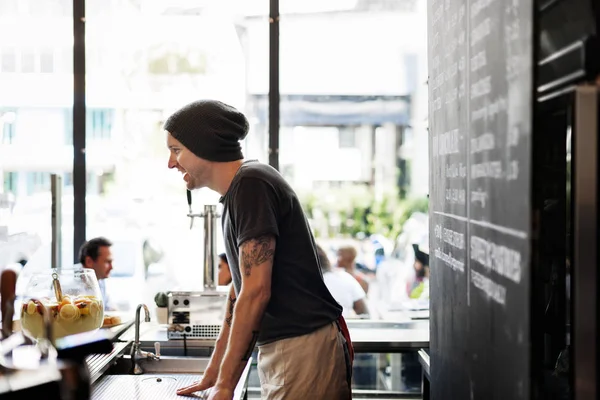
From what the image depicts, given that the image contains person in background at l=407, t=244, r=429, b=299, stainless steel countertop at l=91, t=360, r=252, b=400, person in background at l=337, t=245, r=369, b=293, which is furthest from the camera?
person in background at l=407, t=244, r=429, b=299

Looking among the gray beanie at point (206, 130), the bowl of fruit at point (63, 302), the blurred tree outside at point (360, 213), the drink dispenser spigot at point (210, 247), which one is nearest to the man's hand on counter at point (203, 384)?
the bowl of fruit at point (63, 302)

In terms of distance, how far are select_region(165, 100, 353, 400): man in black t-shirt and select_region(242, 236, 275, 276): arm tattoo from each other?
0.12 feet

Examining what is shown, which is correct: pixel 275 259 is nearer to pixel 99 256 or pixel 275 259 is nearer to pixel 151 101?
pixel 99 256

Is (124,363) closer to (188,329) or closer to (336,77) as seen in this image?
(188,329)

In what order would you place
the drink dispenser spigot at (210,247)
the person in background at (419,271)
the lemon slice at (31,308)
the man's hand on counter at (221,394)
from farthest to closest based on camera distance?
1. the person in background at (419,271)
2. the drink dispenser spigot at (210,247)
3. the lemon slice at (31,308)
4. the man's hand on counter at (221,394)

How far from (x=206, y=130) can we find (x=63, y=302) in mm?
677

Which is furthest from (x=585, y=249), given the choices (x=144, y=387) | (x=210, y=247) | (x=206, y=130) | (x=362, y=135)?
(x=362, y=135)

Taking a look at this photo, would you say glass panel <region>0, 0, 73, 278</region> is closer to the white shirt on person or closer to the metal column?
the white shirt on person

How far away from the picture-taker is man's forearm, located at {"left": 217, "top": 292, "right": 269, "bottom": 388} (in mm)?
2131

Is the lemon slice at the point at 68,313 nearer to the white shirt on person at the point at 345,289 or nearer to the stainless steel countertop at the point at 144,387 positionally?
the stainless steel countertop at the point at 144,387

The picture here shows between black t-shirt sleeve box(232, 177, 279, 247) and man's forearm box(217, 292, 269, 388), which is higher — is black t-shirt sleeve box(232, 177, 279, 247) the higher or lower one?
the higher one

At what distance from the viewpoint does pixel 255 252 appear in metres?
2.16

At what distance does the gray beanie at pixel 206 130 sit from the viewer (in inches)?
91.0

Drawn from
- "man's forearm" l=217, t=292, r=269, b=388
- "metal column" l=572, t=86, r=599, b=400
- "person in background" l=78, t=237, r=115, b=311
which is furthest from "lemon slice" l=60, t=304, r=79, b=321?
"person in background" l=78, t=237, r=115, b=311
